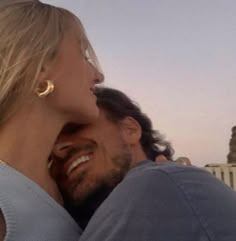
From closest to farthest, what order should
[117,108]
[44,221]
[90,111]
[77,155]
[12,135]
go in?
[44,221]
[12,135]
[90,111]
[77,155]
[117,108]

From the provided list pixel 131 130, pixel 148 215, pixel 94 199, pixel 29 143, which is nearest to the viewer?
pixel 148 215

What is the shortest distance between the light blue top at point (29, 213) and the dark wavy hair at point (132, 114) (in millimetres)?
488

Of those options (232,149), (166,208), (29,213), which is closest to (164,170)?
Result: (166,208)

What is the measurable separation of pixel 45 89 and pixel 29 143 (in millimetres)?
106

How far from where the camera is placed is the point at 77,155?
1.27 m

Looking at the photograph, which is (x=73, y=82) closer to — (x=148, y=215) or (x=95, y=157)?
(x=95, y=157)

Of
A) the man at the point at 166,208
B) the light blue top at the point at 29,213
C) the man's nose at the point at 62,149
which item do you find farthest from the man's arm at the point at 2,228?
the man's nose at the point at 62,149

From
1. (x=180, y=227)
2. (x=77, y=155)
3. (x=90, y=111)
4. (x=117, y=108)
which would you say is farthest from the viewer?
(x=117, y=108)

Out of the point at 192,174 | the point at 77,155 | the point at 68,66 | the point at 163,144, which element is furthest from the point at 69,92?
the point at 163,144

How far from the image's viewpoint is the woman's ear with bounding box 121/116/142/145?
1.45m

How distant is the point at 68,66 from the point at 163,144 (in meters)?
0.66

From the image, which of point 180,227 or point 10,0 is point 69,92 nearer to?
point 10,0

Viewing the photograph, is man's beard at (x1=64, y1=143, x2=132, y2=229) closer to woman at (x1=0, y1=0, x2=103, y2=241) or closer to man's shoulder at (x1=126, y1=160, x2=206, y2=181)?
woman at (x1=0, y1=0, x2=103, y2=241)

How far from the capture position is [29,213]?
93 centimetres
